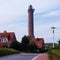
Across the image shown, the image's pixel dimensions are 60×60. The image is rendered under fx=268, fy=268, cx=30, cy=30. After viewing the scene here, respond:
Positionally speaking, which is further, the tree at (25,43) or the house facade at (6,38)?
the house facade at (6,38)

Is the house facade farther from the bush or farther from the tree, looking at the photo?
the bush

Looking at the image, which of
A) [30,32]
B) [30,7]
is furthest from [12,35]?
[30,7]

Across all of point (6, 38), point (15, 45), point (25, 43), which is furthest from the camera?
point (6, 38)

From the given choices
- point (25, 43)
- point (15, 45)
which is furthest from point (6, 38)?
point (15, 45)

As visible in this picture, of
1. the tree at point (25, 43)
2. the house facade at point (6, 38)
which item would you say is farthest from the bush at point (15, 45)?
the house facade at point (6, 38)

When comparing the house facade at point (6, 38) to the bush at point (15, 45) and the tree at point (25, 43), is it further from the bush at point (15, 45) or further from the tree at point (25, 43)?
the bush at point (15, 45)

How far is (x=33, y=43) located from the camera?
87.2 m

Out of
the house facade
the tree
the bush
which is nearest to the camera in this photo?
the bush

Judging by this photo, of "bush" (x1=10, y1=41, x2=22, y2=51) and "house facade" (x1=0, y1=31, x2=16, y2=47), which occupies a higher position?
"house facade" (x1=0, y1=31, x2=16, y2=47)

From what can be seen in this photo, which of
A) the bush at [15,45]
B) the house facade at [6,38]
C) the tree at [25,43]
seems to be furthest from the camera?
the house facade at [6,38]

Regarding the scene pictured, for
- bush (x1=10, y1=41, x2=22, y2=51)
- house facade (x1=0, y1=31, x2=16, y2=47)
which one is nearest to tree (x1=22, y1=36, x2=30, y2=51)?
bush (x1=10, y1=41, x2=22, y2=51)

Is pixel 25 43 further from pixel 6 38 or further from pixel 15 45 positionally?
pixel 6 38

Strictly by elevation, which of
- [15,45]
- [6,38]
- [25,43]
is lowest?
[15,45]

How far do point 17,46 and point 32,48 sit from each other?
19.6ft
